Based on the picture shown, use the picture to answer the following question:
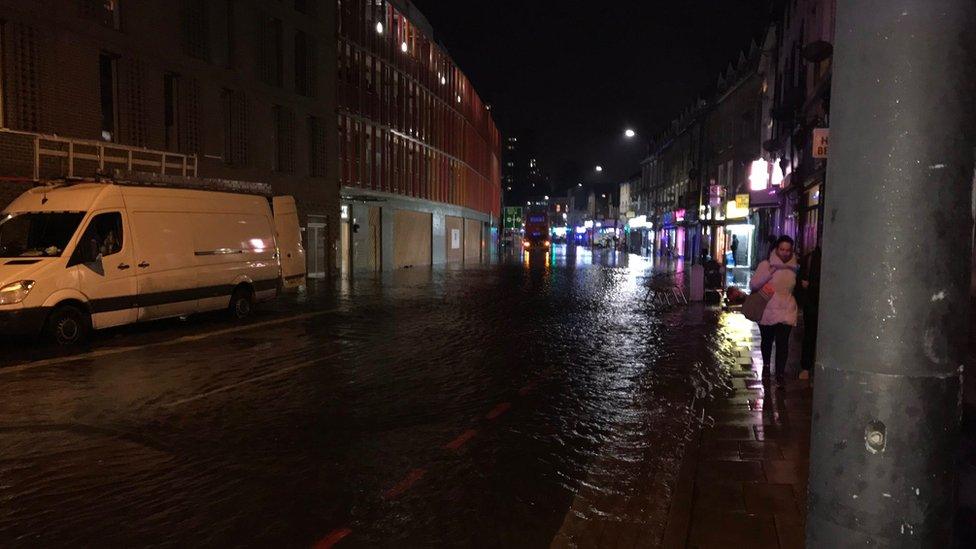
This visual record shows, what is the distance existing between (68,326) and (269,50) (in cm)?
1727

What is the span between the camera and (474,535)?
420 centimetres

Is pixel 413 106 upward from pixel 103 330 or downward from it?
upward

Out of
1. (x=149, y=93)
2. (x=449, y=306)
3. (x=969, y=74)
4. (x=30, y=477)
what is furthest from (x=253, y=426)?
(x=149, y=93)

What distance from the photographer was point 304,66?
27.2 m

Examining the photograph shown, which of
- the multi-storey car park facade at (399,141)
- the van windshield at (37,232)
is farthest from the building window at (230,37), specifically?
the van windshield at (37,232)

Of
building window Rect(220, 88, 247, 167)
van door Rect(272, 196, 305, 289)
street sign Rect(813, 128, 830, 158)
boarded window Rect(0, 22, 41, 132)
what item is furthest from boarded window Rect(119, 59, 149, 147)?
street sign Rect(813, 128, 830, 158)

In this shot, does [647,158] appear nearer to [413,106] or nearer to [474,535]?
[413,106]

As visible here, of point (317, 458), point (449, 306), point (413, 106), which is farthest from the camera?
point (413, 106)

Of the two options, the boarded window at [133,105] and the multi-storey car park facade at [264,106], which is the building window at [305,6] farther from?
the boarded window at [133,105]

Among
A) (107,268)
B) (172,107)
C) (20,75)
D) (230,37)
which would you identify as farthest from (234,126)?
(107,268)

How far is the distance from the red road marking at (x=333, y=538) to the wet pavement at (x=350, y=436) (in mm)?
18

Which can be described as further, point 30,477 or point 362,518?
point 30,477

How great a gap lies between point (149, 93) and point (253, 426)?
16655 millimetres

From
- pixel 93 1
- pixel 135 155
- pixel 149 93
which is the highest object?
pixel 93 1
